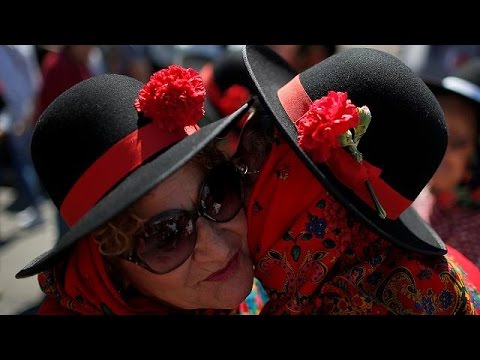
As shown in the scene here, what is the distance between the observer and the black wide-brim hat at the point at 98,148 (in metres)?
1.29

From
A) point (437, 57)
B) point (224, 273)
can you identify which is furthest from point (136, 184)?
point (437, 57)

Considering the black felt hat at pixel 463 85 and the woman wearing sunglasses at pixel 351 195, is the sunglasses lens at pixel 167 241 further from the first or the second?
the black felt hat at pixel 463 85

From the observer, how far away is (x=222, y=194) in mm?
1491

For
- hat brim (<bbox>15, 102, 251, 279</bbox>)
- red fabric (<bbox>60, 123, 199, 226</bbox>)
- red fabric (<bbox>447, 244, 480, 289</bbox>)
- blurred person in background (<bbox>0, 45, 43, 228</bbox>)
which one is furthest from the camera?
blurred person in background (<bbox>0, 45, 43, 228</bbox>)

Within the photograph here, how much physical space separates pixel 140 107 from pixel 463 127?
70.5 inches

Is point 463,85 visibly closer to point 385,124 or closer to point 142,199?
point 385,124

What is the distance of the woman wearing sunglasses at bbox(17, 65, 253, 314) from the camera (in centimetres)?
134

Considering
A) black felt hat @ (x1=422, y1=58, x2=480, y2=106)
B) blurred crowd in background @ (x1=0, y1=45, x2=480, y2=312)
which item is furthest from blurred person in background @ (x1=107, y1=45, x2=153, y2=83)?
black felt hat @ (x1=422, y1=58, x2=480, y2=106)

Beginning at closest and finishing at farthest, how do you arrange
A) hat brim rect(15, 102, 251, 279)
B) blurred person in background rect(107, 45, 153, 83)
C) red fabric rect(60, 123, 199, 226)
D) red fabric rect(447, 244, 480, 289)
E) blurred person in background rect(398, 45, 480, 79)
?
hat brim rect(15, 102, 251, 279)
red fabric rect(60, 123, 199, 226)
red fabric rect(447, 244, 480, 289)
blurred person in background rect(398, 45, 480, 79)
blurred person in background rect(107, 45, 153, 83)

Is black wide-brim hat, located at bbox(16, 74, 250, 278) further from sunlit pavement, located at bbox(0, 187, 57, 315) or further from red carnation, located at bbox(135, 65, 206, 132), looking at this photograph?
sunlit pavement, located at bbox(0, 187, 57, 315)

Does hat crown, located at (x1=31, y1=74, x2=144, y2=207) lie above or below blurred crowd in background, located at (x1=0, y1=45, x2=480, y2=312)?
above

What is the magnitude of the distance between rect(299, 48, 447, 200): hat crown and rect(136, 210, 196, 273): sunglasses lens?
1.68ft

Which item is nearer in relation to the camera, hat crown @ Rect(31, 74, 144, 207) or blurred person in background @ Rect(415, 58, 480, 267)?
hat crown @ Rect(31, 74, 144, 207)

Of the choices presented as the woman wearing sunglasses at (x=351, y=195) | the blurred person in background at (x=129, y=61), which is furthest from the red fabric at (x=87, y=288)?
the blurred person in background at (x=129, y=61)
